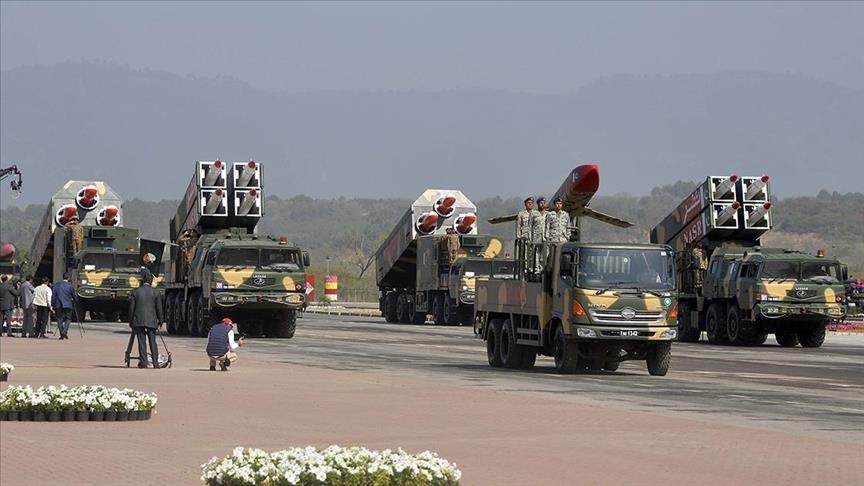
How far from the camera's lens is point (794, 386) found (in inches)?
1007

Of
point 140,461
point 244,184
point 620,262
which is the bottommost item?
point 140,461

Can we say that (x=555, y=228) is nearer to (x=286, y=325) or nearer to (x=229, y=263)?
(x=229, y=263)

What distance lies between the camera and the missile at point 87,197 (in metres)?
56.6

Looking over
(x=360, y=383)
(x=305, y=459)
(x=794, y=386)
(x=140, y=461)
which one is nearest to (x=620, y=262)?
(x=794, y=386)

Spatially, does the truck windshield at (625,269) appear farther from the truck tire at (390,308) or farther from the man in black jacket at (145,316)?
the truck tire at (390,308)

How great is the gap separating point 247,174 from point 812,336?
15.8 meters

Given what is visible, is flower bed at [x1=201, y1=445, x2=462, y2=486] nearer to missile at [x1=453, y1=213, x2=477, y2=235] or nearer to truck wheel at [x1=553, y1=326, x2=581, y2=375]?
truck wheel at [x1=553, y1=326, x2=581, y2=375]

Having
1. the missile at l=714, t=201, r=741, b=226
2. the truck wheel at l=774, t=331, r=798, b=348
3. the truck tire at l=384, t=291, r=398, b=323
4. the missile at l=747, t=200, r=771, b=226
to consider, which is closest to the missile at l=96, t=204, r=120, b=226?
the truck tire at l=384, t=291, r=398, b=323

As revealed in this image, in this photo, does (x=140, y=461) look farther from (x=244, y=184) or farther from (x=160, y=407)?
(x=244, y=184)

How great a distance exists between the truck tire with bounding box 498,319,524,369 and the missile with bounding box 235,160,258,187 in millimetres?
18365

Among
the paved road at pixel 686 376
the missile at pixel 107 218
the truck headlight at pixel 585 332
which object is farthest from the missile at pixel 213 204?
the truck headlight at pixel 585 332

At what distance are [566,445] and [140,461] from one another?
13.6ft

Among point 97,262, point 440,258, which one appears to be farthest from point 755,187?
point 97,262

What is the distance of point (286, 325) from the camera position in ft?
139
